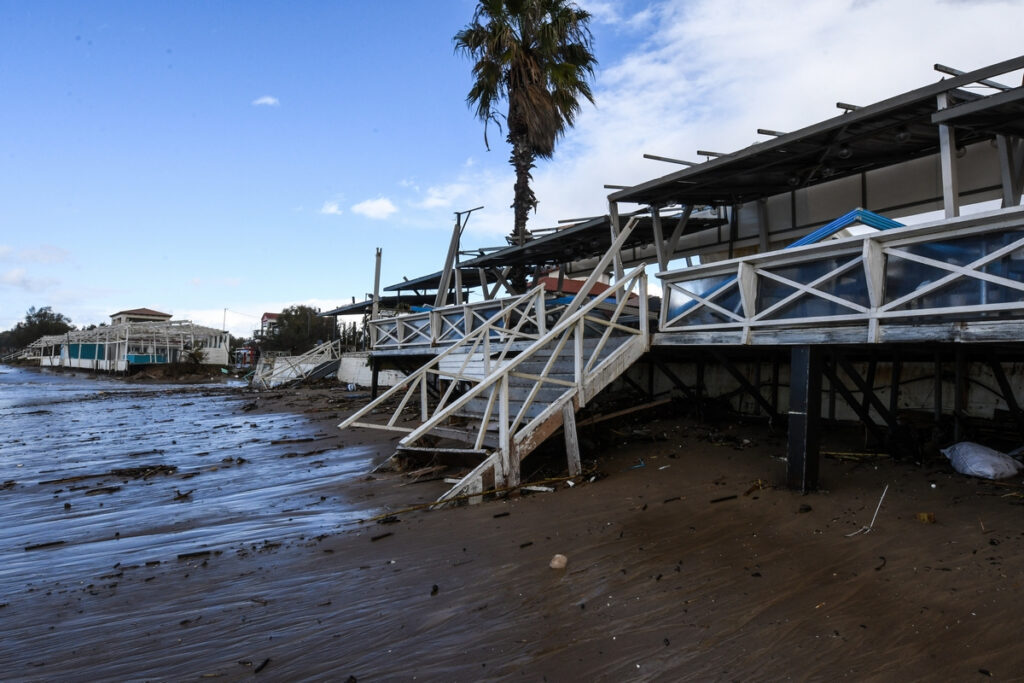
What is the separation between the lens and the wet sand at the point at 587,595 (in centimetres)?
328

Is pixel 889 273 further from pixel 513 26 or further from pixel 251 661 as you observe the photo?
pixel 513 26

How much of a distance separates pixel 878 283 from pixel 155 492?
9295 mm

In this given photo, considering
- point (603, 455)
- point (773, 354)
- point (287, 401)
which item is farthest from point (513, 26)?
point (287, 401)

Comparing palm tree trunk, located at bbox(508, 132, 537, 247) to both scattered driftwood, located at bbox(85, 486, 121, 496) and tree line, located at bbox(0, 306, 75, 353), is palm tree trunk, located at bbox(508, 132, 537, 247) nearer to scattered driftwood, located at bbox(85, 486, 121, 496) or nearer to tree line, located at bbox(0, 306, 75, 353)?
scattered driftwood, located at bbox(85, 486, 121, 496)

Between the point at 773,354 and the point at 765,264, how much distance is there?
275cm

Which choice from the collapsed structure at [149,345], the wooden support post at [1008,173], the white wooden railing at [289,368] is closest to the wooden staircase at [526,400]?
the wooden support post at [1008,173]

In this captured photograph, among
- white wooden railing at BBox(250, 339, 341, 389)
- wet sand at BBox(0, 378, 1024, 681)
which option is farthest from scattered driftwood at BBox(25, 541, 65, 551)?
white wooden railing at BBox(250, 339, 341, 389)

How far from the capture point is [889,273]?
18.8 feet

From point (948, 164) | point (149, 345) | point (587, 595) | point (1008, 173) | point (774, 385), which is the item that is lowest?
point (587, 595)

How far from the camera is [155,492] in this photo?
7949 mm

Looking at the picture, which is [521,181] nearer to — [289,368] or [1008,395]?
[1008,395]

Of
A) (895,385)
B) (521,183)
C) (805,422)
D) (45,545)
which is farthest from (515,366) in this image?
(521,183)

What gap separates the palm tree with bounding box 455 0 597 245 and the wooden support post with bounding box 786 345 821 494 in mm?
10382

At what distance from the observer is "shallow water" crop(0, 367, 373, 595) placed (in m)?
5.55
